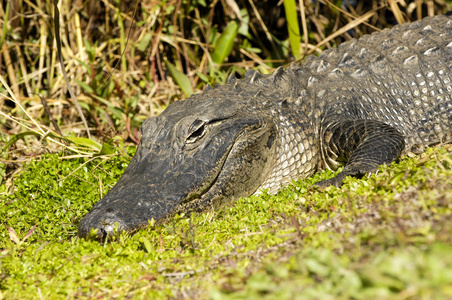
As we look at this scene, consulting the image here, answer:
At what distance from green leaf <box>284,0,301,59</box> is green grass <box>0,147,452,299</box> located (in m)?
2.31

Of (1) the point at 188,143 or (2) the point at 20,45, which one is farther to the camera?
(2) the point at 20,45

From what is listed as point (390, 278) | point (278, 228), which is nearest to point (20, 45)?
point (278, 228)

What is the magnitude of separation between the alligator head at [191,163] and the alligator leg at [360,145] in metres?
0.50

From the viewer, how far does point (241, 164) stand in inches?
125

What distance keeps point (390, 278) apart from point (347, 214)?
889 mm

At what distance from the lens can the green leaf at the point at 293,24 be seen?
194 inches

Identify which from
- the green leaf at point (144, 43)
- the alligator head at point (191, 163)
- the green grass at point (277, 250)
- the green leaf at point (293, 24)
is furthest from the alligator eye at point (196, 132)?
the green leaf at point (144, 43)

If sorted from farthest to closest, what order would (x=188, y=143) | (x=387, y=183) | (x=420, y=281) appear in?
1. (x=188, y=143)
2. (x=387, y=183)
3. (x=420, y=281)

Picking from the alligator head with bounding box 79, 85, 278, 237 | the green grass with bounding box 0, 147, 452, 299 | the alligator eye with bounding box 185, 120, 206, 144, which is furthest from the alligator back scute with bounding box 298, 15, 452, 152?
the alligator eye with bounding box 185, 120, 206, 144

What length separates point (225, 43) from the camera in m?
5.41

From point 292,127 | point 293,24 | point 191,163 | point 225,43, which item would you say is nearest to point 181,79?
point 225,43

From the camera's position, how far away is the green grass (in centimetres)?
122

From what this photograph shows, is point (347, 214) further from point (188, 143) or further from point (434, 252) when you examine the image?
point (188, 143)

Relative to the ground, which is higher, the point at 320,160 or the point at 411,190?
the point at 411,190
